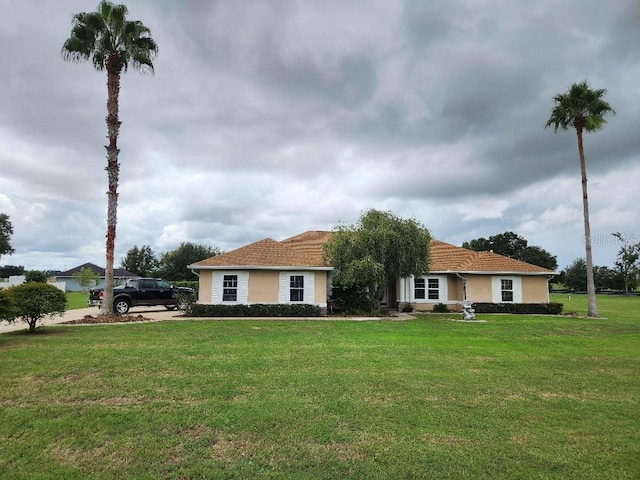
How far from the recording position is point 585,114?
21406 mm

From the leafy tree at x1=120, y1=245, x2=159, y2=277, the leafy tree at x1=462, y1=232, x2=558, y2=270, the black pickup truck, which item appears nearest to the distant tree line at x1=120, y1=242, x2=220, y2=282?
the leafy tree at x1=120, y1=245, x2=159, y2=277

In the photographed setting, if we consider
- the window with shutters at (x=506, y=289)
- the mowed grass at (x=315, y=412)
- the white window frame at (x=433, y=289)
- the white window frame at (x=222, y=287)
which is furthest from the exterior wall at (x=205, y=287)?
the window with shutters at (x=506, y=289)

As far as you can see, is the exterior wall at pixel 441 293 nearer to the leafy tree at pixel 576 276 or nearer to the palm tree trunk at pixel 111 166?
the palm tree trunk at pixel 111 166

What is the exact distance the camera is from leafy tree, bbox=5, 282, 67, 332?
468 inches

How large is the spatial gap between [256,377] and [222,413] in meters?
1.80

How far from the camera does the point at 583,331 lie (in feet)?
47.0

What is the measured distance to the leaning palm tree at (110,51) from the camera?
1731 centimetres

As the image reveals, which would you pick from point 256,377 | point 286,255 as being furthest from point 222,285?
point 256,377

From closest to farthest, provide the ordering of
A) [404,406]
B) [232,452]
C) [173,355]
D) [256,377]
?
[232,452], [404,406], [256,377], [173,355]

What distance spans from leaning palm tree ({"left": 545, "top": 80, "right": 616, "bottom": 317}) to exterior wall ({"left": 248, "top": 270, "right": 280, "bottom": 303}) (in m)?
16.9

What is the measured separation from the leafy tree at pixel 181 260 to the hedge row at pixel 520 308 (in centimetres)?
4074

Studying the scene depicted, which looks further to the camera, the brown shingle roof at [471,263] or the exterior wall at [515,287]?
the brown shingle roof at [471,263]

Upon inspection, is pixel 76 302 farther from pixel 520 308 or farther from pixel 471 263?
pixel 520 308

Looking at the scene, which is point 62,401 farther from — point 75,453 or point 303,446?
point 303,446
